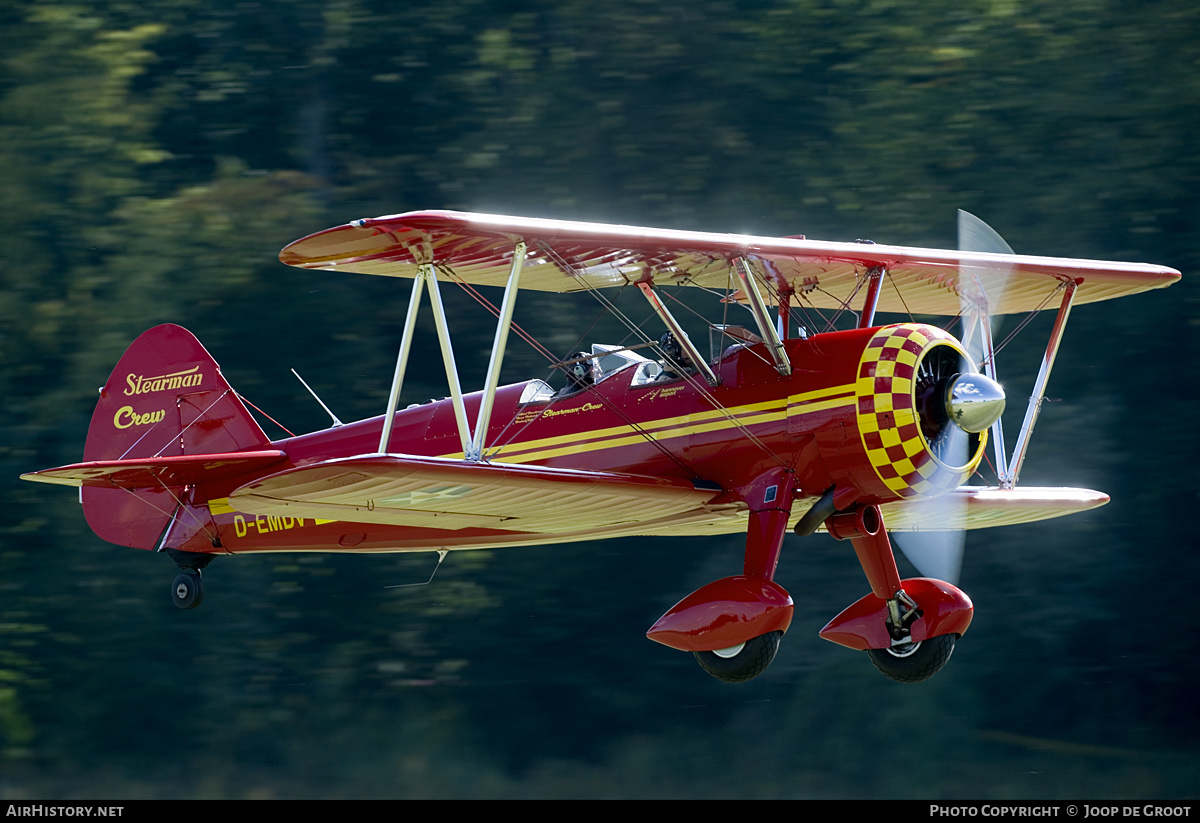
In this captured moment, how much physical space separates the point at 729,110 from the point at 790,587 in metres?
5.06

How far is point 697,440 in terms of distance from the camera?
8.07 m

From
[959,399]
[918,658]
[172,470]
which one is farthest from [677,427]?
[172,470]

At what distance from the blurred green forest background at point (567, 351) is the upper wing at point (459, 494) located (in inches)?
229

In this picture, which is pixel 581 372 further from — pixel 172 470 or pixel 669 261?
pixel 172 470

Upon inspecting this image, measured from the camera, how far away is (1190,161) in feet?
46.5

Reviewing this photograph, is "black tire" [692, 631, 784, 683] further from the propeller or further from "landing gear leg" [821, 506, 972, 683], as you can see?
the propeller

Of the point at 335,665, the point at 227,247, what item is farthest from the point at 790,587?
the point at 227,247

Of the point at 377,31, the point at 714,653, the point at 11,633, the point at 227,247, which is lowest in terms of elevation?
the point at 11,633

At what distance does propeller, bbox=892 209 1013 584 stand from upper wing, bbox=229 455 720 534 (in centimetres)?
134

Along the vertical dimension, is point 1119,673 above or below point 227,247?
below

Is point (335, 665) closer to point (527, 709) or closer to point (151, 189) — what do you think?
point (527, 709)

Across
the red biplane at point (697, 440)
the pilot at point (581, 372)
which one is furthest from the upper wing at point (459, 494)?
the pilot at point (581, 372)

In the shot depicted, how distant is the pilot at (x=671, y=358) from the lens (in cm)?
808

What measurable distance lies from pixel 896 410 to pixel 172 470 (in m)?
4.75
